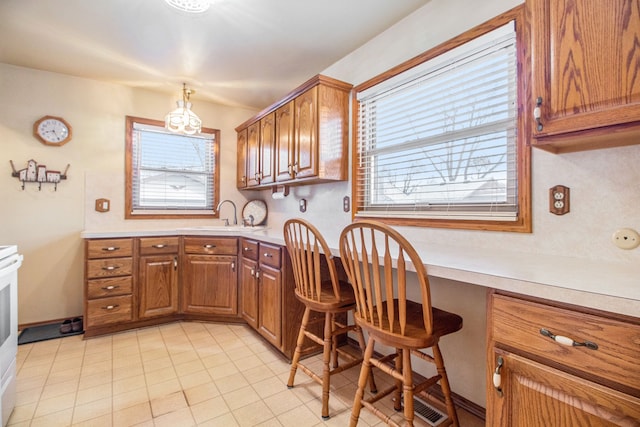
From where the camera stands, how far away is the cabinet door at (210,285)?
2.80m

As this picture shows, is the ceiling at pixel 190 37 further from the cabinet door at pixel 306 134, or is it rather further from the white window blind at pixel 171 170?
the white window blind at pixel 171 170

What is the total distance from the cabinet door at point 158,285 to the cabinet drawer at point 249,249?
708 mm

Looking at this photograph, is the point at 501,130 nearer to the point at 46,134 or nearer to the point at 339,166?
the point at 339,166

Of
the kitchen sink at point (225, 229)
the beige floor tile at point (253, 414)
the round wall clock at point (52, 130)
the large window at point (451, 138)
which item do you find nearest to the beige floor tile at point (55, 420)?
the beige floor tile at point (253, 414)

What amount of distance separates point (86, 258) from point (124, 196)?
2.67 ft

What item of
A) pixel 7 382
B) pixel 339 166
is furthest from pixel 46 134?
pixel 339 166

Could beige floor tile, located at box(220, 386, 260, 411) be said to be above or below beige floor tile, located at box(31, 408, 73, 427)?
above

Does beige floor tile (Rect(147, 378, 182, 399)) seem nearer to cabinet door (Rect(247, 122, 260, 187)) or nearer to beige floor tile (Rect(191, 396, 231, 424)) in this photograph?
beige floor tile (Rect(191, 396, 231, 424))

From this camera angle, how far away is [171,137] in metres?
3.42

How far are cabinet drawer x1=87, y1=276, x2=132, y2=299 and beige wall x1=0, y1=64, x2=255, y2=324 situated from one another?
560 mm

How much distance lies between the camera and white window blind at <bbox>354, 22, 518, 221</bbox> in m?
1.48

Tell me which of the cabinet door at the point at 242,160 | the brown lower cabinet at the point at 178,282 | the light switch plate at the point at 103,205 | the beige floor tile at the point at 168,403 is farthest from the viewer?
the cabinet door at the point at 242,160

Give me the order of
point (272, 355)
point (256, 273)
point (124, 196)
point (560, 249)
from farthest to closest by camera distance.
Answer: point (124, 196), point (256, 273), point (272, 355), point (560, 249)

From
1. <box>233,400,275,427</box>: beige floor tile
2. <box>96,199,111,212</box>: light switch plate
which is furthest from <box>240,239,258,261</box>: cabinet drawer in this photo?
<box>96,199,111,212</box>: light switch plate
